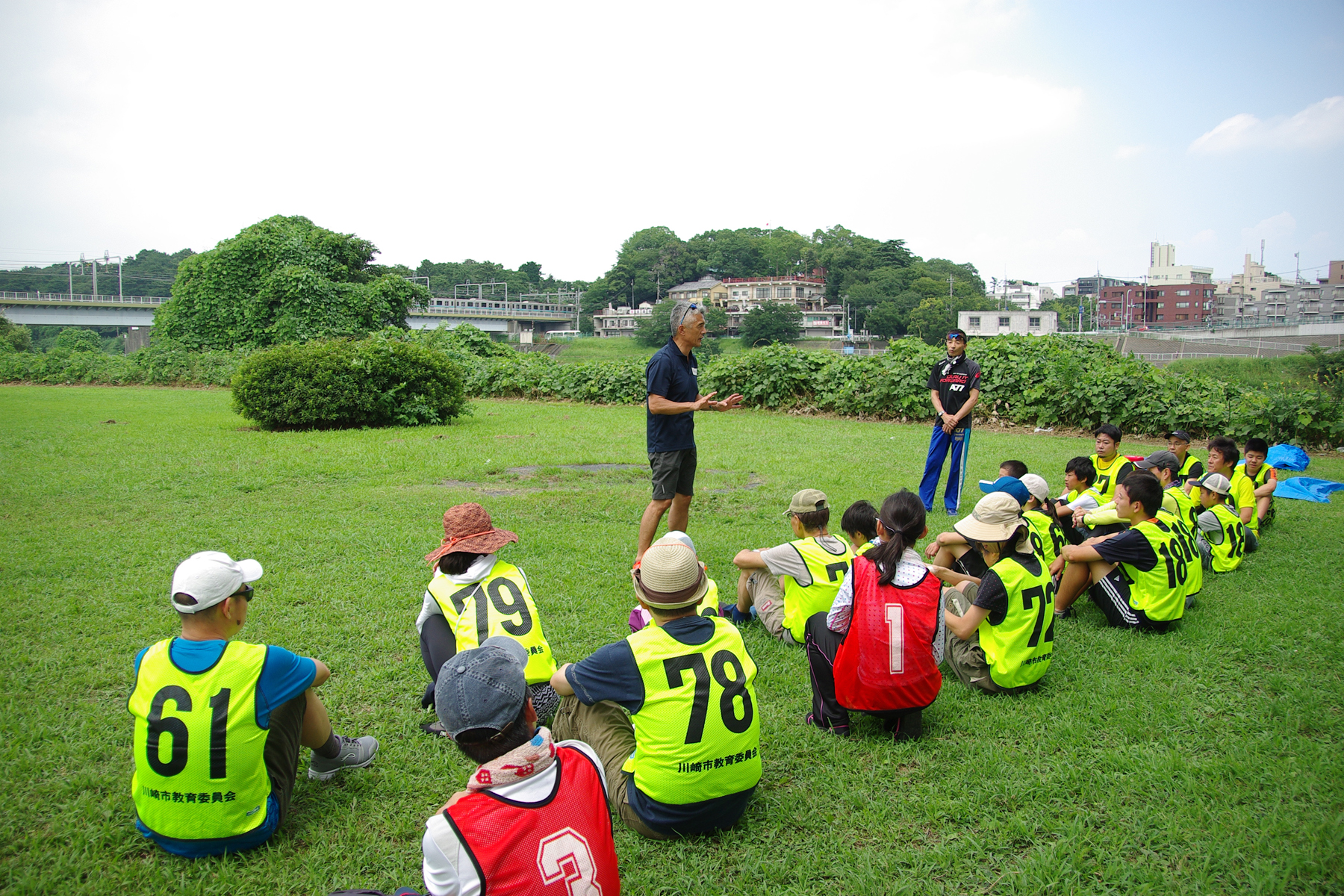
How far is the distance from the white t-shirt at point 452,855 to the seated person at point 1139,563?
4060 mm

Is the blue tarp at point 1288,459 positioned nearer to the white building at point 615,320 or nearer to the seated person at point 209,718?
the seated person at point 209,718

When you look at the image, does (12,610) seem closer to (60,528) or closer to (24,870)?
(60,528)

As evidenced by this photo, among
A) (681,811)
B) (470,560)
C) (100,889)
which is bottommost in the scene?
(100,889)

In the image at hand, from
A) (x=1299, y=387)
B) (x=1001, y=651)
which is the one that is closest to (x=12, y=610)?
(x=1001, y=651)

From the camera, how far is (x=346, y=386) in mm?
13836

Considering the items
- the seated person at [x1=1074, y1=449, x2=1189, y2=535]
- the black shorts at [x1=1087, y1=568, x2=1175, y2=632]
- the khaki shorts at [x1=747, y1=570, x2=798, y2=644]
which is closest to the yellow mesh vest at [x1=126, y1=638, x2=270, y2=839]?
the khaki shorts at [x1=747, y1=570, x2=798, y2=644]

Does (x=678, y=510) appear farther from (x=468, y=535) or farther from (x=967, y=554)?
(x=468, y=535)

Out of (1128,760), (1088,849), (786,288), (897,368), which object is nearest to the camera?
(1088,849)

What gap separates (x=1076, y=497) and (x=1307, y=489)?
4555mm

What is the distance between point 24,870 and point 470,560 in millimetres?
1841

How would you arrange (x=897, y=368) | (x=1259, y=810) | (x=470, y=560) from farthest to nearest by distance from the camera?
(x=897, y=368), (x=470, y=560), (x=1259, y=810)

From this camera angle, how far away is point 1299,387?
12.4 m

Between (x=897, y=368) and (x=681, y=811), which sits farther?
(x=897, y=368)

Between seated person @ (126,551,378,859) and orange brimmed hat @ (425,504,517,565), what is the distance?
0.94m
